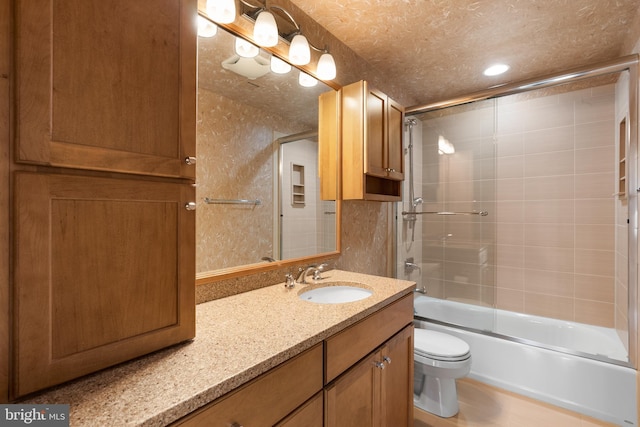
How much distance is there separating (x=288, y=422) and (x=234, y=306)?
46 cm

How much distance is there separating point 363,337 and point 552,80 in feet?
6.63

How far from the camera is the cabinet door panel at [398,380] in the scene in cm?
128

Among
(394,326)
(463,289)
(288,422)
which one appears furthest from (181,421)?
(463,289)

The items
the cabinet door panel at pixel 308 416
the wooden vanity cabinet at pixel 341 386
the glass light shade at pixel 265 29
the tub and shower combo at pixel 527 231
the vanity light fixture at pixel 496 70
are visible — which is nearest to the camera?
the wooden vanity cabinet at pixel 341 386

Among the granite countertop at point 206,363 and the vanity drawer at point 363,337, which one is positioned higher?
the granite countertop at point 206,363

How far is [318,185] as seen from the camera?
69.2 inches

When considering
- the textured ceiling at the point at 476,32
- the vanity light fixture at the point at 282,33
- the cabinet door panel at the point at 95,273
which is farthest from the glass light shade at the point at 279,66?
the cabinet door panel at the point at 95,273

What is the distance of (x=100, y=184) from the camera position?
666mm

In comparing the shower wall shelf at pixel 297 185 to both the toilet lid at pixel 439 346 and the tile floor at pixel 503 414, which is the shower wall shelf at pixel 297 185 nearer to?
the toilet lid at pixel 439 346

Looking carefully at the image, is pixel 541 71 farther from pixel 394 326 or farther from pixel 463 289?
pixel 394 326

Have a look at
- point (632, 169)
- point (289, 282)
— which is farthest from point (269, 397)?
point (632, 169)

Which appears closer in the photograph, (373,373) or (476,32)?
(373,373)

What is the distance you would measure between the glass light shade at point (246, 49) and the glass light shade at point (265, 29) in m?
0.04

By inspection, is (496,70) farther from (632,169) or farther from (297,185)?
(297,185)
